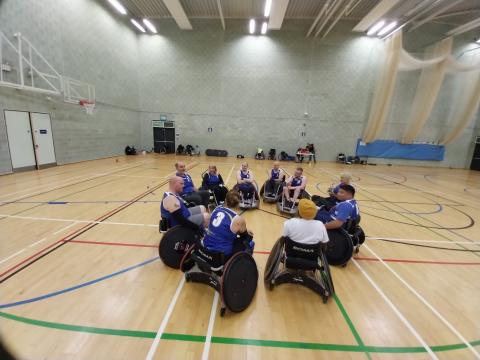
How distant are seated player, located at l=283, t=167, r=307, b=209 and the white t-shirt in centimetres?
314

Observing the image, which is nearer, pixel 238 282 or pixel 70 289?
pixel 238 282

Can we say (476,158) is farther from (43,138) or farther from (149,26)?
(43,138)

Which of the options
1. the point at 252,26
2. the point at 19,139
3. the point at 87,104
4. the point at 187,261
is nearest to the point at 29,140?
the point at 19,139

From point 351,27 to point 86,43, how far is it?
55.6 ft

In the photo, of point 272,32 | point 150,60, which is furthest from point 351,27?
point 150,60

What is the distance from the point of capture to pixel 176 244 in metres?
3.58

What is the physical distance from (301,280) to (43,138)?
1245 centimetres

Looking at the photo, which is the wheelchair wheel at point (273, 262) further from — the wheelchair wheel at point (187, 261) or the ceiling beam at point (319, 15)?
the ceiling beam at point (319, 15)

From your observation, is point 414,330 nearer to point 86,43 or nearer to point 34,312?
point 34,312

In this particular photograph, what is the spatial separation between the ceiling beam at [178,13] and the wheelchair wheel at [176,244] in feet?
48.3

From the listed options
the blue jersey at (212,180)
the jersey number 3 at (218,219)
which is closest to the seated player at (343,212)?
the jersey number 3 at (218,219)

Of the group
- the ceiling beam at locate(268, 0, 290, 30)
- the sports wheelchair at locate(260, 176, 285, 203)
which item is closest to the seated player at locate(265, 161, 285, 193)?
the sports wheelchair at locate(260, 176, 285, 203)

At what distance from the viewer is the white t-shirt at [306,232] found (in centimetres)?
299

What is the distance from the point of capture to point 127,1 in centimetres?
1488
